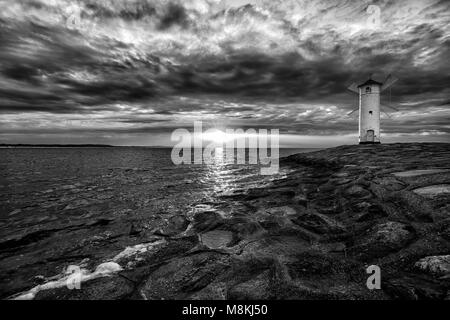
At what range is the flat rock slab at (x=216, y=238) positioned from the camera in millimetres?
6105

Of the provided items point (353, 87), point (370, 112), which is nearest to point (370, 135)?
point (370, 112)

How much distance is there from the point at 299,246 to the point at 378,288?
204 centimetres

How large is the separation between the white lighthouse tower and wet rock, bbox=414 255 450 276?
1392 inches

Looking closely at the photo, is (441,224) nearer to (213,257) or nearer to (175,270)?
(213,257)

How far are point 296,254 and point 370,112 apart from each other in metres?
37.5

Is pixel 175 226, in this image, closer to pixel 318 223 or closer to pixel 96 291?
pixel 96 291

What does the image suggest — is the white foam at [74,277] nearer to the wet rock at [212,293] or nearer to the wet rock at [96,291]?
the wet rock at [96,291]

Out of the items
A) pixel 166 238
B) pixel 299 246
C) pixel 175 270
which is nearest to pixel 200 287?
pixel 175 270

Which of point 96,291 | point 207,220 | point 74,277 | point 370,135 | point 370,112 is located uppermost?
point 370,112

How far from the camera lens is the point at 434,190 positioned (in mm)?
6723

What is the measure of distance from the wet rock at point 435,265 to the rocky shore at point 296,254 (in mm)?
14

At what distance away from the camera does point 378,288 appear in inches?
146

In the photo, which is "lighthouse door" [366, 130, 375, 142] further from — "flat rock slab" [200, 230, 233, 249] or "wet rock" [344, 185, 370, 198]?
"flat rock slab" [200, 230, 233, 249]

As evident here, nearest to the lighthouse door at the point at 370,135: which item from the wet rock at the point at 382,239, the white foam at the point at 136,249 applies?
the wet rock at the point at 382,239
